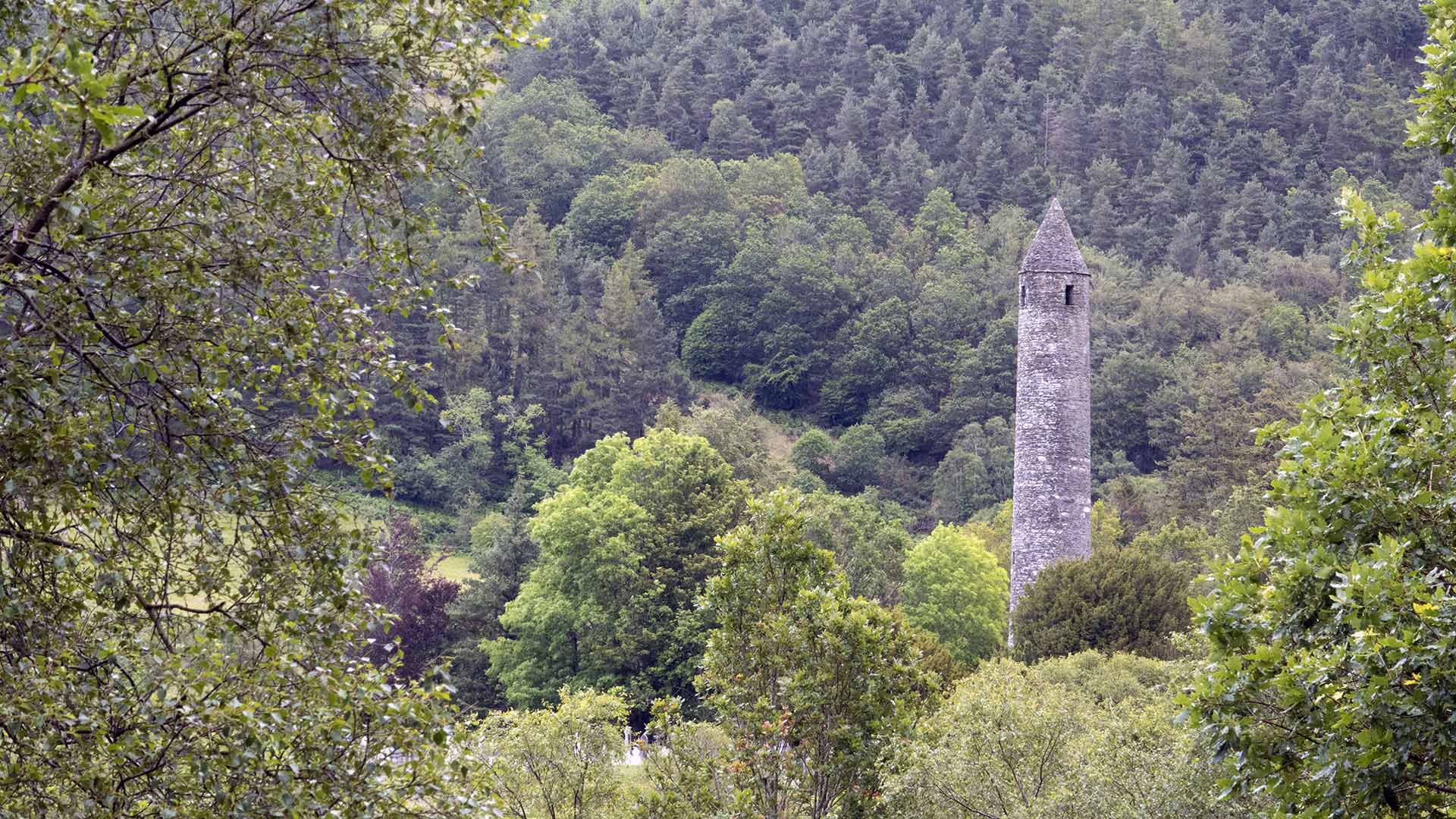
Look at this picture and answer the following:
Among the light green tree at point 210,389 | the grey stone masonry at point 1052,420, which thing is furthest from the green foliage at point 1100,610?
the light green tree at point 210,389

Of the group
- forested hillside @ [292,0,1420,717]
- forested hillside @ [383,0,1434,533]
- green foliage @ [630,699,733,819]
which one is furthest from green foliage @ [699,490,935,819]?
forested hillside @ [383,0,1434,533]

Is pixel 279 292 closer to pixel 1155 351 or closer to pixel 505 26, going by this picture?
pixel 505 26

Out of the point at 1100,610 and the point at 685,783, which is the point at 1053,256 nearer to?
the point at 1100,610

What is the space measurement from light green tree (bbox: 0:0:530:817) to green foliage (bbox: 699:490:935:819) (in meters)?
6.46

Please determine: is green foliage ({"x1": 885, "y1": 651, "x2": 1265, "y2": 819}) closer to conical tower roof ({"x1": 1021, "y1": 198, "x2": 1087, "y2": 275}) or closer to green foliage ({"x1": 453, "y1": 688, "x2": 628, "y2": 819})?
green foliage ({"x1": 453, "y1": 688, "x2": 628, "y2": 819})

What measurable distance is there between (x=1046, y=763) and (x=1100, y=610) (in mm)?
16520

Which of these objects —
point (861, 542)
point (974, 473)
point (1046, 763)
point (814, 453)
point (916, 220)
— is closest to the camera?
point (1046, 763)

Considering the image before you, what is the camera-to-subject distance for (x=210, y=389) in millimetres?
6855

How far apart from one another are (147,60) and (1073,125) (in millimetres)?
103435

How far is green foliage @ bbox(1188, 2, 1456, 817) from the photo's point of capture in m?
7.21

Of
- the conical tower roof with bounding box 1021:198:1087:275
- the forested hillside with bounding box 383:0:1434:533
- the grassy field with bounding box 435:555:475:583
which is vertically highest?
the forested hillside with bounding box 383:0:1434:533

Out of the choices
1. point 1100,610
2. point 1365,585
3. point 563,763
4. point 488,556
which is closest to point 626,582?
point 488,556

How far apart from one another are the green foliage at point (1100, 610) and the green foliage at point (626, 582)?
27.1ft

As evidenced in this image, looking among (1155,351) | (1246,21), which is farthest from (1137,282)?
(1246,21)
